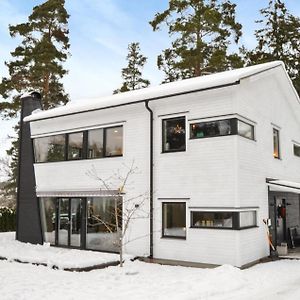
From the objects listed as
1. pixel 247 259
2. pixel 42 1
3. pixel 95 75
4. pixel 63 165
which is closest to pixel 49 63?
pixel 42 1

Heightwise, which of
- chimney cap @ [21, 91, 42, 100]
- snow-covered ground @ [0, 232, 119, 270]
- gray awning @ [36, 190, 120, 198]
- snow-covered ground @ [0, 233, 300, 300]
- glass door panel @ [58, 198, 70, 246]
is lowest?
snow-covered ground @ [0, 233, 300, 300]

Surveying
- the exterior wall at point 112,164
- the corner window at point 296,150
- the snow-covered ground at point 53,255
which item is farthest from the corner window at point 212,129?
the corner window at point 296,150

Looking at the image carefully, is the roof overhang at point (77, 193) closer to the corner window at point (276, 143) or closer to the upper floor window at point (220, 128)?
the upper floor window at point (220, 128)

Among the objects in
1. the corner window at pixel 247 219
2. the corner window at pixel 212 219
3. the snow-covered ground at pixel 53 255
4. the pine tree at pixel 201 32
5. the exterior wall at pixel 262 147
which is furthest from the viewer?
the pine tree at pixel 201 32

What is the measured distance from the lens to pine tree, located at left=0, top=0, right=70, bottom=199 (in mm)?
31766

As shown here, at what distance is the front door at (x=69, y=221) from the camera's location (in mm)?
16266

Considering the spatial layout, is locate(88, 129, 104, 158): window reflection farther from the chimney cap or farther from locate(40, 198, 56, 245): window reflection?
the chimney cap

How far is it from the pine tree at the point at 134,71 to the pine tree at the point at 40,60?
925 cm

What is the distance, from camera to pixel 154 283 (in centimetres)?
1020

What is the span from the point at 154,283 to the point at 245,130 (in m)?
6.35

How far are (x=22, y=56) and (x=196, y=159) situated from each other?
82.9 ft

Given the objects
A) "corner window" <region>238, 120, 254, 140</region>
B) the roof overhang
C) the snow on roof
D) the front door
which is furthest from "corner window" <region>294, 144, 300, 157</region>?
the front door

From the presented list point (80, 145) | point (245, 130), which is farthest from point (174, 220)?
point (80, 145)

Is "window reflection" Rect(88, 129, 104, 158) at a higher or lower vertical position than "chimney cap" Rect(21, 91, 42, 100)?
lower
